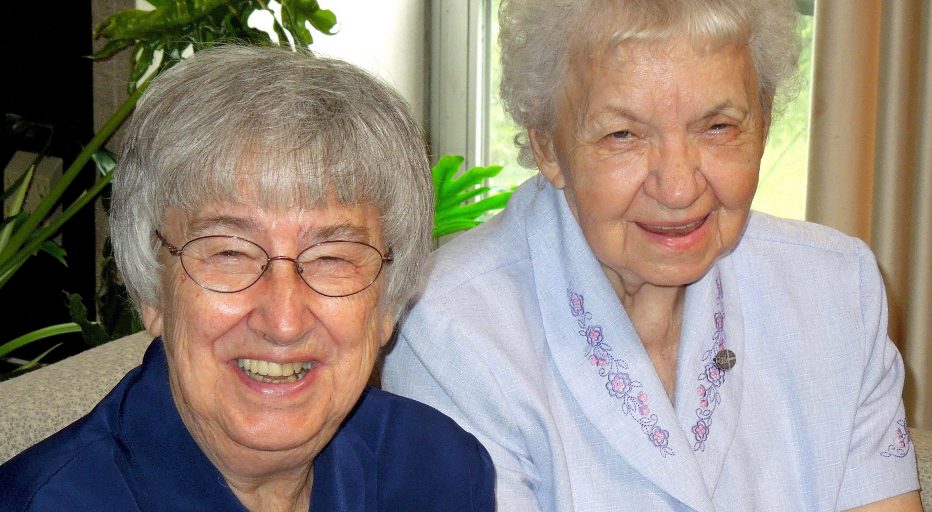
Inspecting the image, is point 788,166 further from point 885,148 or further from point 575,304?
point 575,304

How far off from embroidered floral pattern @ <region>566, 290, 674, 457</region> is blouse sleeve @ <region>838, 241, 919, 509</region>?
14.0 inches

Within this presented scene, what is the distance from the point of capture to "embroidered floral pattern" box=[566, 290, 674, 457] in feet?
5.33

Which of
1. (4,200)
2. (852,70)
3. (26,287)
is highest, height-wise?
(852,70)

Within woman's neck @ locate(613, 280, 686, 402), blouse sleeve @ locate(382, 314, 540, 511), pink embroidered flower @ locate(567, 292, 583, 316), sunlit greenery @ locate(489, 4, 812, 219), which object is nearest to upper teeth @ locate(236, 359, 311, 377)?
blouse sleeve @ locate(382, 314, 540, 511)

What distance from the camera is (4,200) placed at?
9.51 feet

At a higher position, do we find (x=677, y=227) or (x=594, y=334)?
(x=677, y=227)

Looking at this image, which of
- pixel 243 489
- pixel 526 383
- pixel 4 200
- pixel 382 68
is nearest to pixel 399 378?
pixel 526 383

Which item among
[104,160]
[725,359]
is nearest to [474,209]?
[104,160]

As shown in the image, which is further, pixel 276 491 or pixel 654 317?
pixel 654 317

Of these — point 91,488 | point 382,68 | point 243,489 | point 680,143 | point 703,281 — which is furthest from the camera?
point 382,68

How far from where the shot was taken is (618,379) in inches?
65.0

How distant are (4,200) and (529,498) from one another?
78.4 inches

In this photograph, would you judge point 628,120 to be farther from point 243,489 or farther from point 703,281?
point 243,489

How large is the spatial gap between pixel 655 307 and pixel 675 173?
0.31 meters
